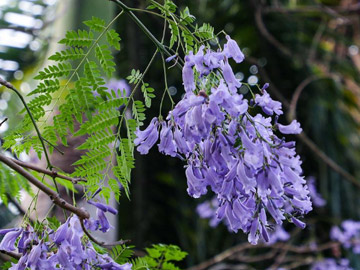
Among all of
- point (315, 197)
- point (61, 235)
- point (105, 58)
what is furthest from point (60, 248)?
point (315, 197)

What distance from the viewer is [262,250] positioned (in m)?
2.78

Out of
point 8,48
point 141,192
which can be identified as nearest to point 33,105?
point 8,48

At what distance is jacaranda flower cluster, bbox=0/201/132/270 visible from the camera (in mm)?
517

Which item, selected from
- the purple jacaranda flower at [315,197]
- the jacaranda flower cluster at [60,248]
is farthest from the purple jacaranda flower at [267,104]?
the purple jacaranda flower at [315,197]

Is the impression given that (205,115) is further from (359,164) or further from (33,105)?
(359,164)

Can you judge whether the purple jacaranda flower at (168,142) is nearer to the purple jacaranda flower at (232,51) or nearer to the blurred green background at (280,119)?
the purple jacaranda flower at (232,51)

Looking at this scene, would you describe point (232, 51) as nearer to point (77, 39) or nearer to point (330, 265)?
point (77, 39)

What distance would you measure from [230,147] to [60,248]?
0.20 m

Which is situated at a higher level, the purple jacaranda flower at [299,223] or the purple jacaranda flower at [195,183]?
the purple jacaranda flower at [195,183]

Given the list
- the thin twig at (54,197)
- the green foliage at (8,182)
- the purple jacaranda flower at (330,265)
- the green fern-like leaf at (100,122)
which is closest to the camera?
the thin twig at (54,197)

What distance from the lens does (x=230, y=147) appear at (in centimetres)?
51

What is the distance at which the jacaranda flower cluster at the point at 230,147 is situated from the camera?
0.50 m

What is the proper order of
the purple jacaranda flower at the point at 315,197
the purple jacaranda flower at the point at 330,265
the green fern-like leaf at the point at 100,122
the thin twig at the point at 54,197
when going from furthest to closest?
1. the purple jacaranda flower at the point at 315,197
2. the purple jacaranda flower at the point at 330,265
3. the green fern-like leaf at the point at 100,122
4. the thin twig at the point at 54,197

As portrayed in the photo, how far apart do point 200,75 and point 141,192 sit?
2.34 meters
